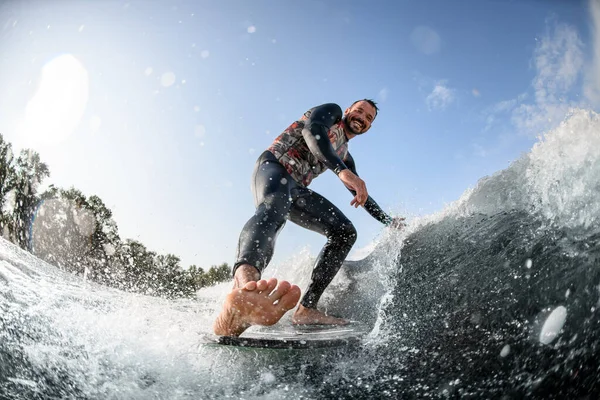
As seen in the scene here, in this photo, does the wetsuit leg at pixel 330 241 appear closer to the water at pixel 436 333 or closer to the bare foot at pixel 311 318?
the bare foot at pixel 311 318

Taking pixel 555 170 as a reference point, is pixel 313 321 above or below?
below

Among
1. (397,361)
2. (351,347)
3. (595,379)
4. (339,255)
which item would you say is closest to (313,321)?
(339,255)

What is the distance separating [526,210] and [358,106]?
1.00m

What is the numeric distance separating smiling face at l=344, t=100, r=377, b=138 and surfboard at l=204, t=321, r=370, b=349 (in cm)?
104

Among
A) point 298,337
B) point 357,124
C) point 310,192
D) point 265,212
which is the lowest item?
point 298,337

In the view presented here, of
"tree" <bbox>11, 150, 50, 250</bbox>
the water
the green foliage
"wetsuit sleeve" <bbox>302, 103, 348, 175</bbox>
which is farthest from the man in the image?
"tree" <bbox>11, 150, 50, 250</bbox>

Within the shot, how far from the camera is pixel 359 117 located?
194 cm

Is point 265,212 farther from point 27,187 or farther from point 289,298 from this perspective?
point 27,187

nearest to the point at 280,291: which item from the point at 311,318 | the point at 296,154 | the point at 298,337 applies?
the point at 298,337

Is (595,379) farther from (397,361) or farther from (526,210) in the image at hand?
(526,210)

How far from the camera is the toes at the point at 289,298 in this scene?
984 millimetres

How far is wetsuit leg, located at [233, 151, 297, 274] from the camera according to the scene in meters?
1.20

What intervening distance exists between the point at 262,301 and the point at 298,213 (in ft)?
2.62

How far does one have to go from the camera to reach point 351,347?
3.83 feet
